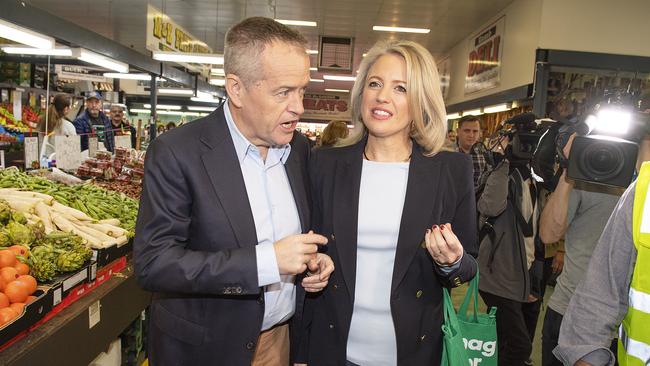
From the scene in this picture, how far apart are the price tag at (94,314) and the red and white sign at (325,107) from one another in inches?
884

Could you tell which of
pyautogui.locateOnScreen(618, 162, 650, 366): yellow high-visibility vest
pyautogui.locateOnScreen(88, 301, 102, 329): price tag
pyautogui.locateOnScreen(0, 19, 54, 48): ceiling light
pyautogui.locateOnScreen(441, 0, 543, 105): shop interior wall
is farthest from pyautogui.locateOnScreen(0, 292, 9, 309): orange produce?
pyautogui.locateOnScreen(441, 0, 543, 105): shop interior wall

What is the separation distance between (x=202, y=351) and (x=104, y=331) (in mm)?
1339

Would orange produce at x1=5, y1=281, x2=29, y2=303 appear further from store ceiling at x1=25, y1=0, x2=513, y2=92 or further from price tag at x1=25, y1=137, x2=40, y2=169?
store ceiling at x1=25, y1=0, x2=513, y2=92

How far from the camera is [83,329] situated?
235 centimetres

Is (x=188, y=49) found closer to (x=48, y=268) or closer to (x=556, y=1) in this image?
(x=556, y=1)

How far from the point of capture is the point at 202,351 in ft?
5.04

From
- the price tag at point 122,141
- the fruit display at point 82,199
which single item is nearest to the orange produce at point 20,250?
the fruit display at point 82,199

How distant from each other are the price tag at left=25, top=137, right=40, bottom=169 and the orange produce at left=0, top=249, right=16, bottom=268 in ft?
7.20

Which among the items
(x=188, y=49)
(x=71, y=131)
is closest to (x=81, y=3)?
(x=188, y=49)

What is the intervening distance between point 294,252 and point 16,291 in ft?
4.42

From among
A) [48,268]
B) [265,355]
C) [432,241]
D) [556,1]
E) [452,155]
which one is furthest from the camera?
[556,1]

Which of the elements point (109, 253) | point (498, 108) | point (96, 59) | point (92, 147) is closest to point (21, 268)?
point (109, 253)

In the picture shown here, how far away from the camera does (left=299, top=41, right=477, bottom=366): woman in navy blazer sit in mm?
1745

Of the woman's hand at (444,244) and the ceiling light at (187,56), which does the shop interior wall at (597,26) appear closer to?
the ceiling light at (187,56)
